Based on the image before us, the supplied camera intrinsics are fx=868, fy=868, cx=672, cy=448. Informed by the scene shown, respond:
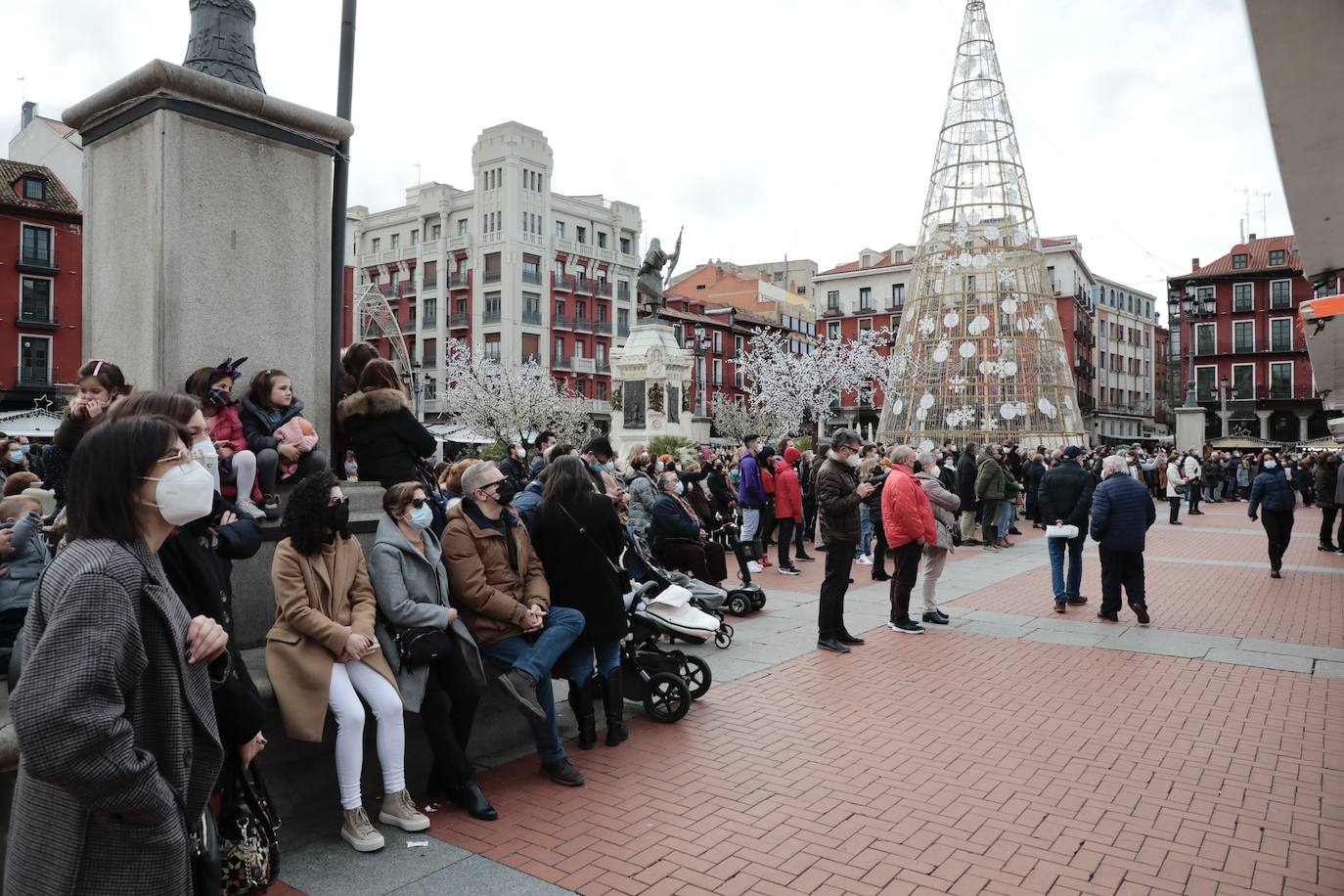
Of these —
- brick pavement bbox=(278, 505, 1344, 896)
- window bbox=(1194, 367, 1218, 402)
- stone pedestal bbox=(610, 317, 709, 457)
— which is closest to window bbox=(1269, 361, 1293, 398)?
window bbox=(1194, 367, 1218, 402)

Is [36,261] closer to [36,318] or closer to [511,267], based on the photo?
[36,318]

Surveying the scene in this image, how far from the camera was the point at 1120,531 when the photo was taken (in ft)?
30.8

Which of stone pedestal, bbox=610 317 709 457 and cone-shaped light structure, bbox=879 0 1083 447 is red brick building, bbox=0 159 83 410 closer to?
stone pedestal, bbox=610 317 709 457

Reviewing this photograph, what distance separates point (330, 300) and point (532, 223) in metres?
55.7

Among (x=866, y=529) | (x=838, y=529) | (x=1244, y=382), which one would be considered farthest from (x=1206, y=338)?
(x=838, y=529)

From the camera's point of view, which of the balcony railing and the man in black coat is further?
the balcony railing

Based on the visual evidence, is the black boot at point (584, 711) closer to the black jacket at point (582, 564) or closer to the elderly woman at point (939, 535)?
the black jacket at point (582, 564)

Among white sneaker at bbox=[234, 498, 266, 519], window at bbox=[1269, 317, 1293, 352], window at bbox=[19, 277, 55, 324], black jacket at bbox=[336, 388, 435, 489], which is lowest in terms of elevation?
white sneaker at bbox=[234, 498, 266, 519]

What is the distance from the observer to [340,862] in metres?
3.90

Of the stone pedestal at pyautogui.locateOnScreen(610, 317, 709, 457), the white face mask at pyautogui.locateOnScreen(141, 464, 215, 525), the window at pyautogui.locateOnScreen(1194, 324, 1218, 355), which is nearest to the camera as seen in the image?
the white face mask at pyautogui.locateOnScreen(141, 464, 215, 525)

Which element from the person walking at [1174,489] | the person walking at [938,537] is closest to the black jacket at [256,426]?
the person walking at [938,537]

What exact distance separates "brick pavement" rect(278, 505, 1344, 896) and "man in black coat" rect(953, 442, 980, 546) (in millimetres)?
9713

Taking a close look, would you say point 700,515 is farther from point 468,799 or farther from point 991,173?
point 991,173

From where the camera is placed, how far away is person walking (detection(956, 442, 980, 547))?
1733 centimetres
